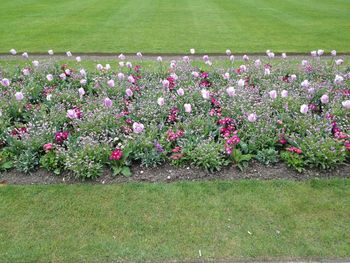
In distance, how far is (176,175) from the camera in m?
5.50

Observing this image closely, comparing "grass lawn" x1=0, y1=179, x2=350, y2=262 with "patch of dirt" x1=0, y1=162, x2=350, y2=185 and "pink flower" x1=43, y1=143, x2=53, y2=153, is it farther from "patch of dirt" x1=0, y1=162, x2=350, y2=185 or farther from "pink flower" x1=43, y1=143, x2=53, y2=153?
"pink flower" x1=43, y1=143, x2=53, y2=153

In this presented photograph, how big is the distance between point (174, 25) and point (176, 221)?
41.6ft

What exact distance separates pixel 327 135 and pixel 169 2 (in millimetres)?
19216

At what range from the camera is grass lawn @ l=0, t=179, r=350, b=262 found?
165 inches

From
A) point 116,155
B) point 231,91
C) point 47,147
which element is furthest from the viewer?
point 231,91

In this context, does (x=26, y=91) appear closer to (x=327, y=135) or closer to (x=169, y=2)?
(x=327, y=135)

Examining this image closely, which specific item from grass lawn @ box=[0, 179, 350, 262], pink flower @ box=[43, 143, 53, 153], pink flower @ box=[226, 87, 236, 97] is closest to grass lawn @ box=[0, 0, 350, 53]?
pink flower @ box=[226, 87, 236, 97]

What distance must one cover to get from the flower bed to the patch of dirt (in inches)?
3.9

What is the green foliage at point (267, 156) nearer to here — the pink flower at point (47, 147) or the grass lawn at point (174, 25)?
the pink flower at point (47, 147)

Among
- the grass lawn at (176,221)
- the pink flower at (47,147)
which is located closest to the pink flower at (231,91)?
the grass lawn at (176,221)

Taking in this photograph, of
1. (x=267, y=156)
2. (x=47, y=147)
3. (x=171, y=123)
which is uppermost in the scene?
(x=47, y=147)

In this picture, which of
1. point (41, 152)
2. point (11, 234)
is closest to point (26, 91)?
point (41, 152)

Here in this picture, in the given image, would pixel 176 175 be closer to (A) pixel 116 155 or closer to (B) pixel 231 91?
(A) pixel 116 155

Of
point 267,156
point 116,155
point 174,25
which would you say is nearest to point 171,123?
point 116,155
